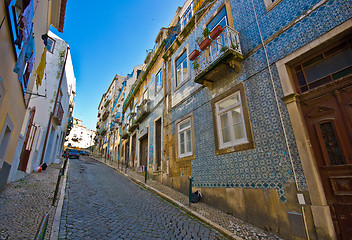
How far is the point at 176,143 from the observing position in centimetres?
864

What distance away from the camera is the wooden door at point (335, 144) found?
10.5 ft

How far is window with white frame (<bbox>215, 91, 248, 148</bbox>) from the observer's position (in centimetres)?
543

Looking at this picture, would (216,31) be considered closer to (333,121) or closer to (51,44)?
(333,121)

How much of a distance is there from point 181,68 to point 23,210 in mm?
8529

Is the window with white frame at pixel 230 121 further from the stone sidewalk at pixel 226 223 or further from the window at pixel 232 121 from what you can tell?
the stone sidewalk at pixel 226 223

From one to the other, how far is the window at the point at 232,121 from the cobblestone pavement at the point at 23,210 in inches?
196

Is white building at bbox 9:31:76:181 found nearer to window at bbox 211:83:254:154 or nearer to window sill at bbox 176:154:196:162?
window sill at bbox 176:154:196:162

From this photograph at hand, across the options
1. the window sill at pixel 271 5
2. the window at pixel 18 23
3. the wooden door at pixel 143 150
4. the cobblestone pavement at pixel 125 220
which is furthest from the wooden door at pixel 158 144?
the window sill at pixel 271 5

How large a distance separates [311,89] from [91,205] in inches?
269

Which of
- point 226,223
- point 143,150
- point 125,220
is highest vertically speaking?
point 143,150

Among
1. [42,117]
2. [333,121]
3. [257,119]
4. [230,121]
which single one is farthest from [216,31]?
[42,117]

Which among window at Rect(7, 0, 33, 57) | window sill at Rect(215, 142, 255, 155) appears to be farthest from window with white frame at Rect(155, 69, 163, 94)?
window at Rect(7, 0, 33, 57)

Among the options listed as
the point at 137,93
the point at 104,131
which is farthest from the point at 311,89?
the point at 104,131

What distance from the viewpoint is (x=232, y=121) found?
18.8ft
